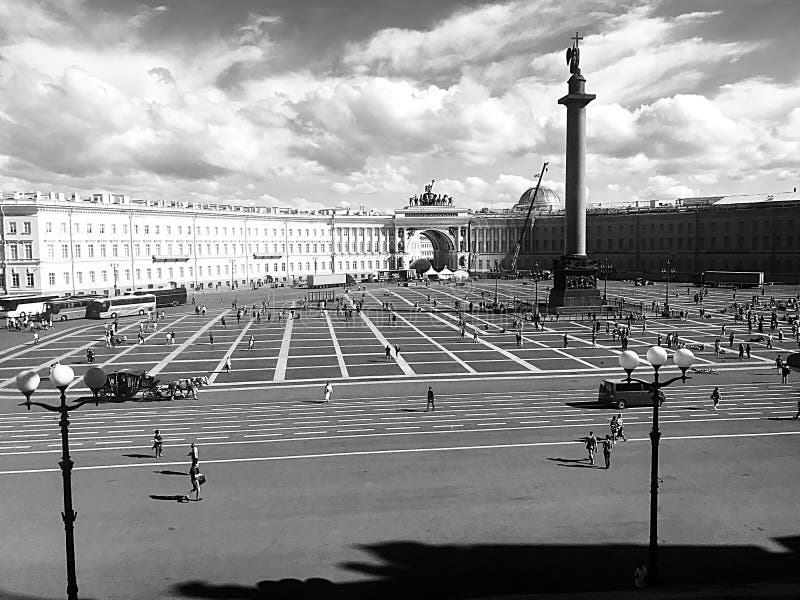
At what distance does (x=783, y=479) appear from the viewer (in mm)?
18562

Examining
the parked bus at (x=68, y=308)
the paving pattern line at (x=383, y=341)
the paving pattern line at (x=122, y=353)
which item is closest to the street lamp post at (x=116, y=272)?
the parked bus at (x=68, y=308)

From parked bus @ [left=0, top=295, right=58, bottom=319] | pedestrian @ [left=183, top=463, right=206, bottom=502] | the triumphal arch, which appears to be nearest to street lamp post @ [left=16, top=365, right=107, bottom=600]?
pedestrian @ [left=183, top=463, right=206, bottom=502]

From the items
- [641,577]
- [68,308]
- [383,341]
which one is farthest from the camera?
[68,308]

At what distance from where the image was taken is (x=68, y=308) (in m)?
67.9

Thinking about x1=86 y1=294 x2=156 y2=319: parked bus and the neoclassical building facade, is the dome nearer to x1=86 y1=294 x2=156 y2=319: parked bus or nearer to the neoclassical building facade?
the neoclassical building facade

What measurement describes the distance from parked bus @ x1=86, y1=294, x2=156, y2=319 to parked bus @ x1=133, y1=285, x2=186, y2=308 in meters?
4.84

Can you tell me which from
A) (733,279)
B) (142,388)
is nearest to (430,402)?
(142,388)

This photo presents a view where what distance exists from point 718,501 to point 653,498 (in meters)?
6.30

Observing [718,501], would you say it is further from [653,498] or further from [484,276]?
[484,276]

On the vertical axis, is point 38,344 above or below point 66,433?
below

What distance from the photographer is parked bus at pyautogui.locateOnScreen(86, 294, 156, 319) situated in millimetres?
66312

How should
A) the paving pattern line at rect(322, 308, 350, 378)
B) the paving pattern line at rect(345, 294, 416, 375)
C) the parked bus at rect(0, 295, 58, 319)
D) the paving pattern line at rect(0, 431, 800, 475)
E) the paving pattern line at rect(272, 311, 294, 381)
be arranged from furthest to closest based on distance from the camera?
the parked bus at rect(0, 295, 58, 319) < the paving pattern line at rect(345, 294, 416, 375) < the paving pattern line at rect(322, 308, 350, 378) < the paving pattern line at rect(272, 311, 294, 381) < the paving pattern line at rect(0, 431, 800, 475)

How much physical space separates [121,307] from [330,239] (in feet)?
224

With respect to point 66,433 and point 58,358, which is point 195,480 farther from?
point 58,358
